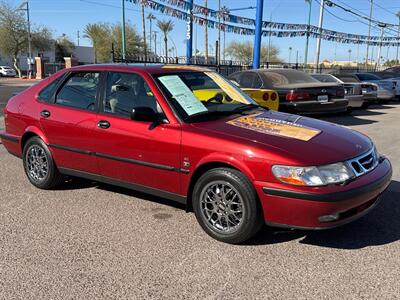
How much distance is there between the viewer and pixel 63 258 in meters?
3.52

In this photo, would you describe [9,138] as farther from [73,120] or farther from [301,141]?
[301,141]

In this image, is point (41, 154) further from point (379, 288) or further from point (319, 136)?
point (379, 288)

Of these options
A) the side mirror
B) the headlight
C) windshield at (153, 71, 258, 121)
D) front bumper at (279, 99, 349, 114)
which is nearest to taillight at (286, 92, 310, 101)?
front bumper at (279, 99, 349, 114)

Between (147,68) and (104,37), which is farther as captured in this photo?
(104,37)

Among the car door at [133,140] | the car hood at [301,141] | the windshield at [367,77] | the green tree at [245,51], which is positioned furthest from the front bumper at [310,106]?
the green tree at [245,51]

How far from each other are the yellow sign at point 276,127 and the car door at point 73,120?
1615 mm

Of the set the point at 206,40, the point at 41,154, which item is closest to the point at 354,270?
the point at 41,154

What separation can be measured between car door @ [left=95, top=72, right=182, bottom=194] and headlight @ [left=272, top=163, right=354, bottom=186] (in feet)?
3.36

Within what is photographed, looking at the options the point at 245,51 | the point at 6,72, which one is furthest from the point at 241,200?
the point at 245,51

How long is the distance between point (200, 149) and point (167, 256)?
955 millimetres

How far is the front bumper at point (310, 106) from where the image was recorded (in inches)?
402

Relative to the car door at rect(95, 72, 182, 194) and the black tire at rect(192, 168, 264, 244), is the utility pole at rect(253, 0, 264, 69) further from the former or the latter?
the black tire at rect(192, 168, 264, 244)

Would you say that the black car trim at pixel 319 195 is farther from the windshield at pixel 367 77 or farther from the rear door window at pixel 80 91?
the windshield at pixel 367 77

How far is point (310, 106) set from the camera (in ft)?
34.0
